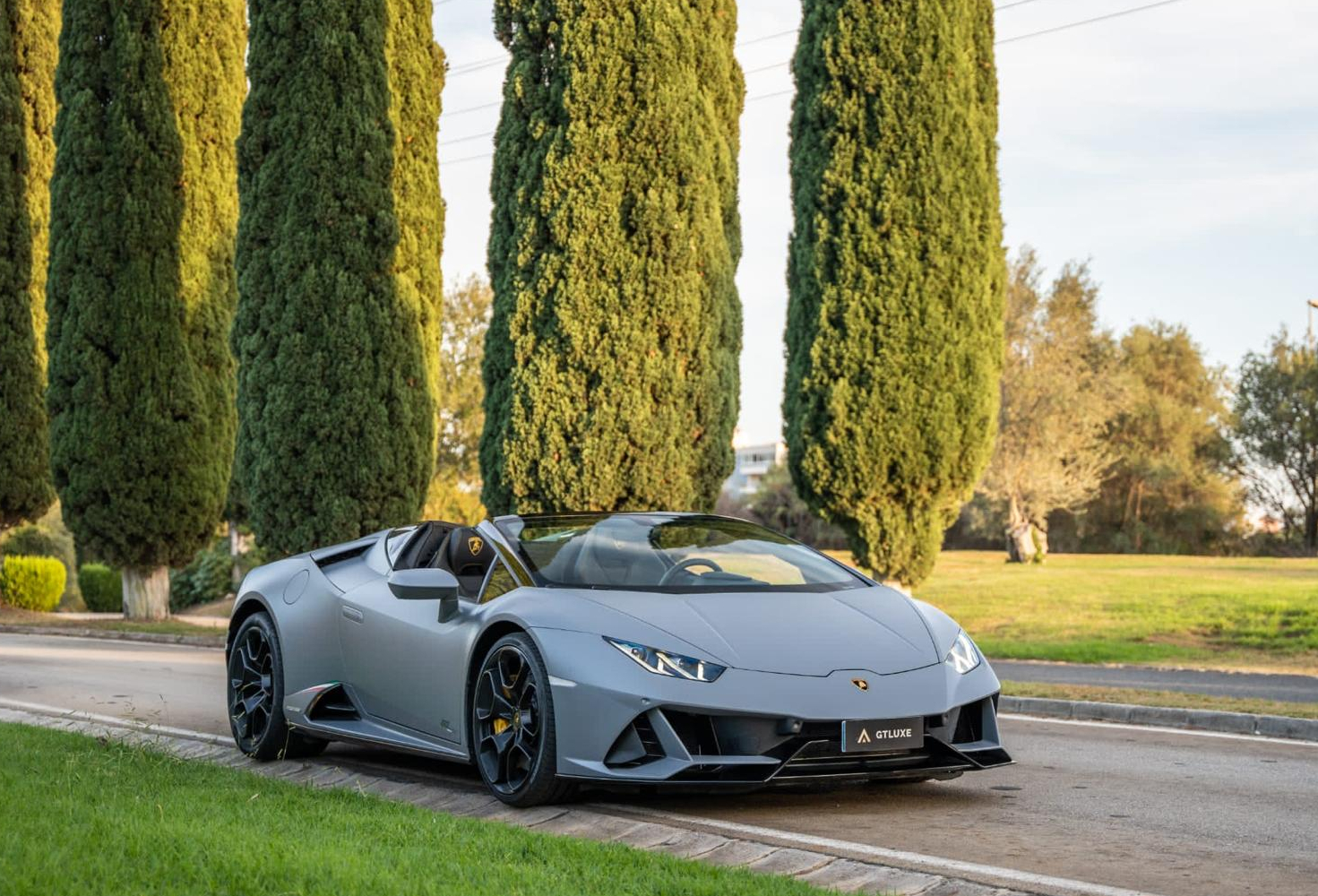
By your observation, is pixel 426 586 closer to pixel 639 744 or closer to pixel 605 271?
pixel 639 744

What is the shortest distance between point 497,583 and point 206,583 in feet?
104

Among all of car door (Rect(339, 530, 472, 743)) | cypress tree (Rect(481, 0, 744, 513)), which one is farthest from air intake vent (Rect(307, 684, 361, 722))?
cypress tree (Rect(481, 0, 744, 513))

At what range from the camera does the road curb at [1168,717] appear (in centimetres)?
1033

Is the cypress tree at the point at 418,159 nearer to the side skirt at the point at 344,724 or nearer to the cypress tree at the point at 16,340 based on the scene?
the cypress tree at the point at 16,340

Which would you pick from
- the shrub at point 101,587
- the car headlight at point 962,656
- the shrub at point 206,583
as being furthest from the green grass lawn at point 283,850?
the shrub at point 101,587

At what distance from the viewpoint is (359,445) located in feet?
75.7

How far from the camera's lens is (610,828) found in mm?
6227

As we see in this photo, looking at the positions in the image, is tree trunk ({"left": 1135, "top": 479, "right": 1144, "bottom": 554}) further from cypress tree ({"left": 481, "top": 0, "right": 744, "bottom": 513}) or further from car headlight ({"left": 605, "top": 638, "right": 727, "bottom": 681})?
car headlight ({"left": 605, "top": 638, "right": 727, "bottom": 681})

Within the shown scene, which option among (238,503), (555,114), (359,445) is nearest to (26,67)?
(238,503)

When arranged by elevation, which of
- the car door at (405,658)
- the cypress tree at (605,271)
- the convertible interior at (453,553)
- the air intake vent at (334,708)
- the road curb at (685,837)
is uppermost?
the cypress tree at (605,271)

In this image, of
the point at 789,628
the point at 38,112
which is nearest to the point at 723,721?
the point at 789,628

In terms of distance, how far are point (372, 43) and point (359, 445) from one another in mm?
6104

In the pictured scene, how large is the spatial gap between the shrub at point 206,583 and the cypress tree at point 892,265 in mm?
21639

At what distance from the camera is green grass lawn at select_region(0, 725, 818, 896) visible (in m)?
4.71
